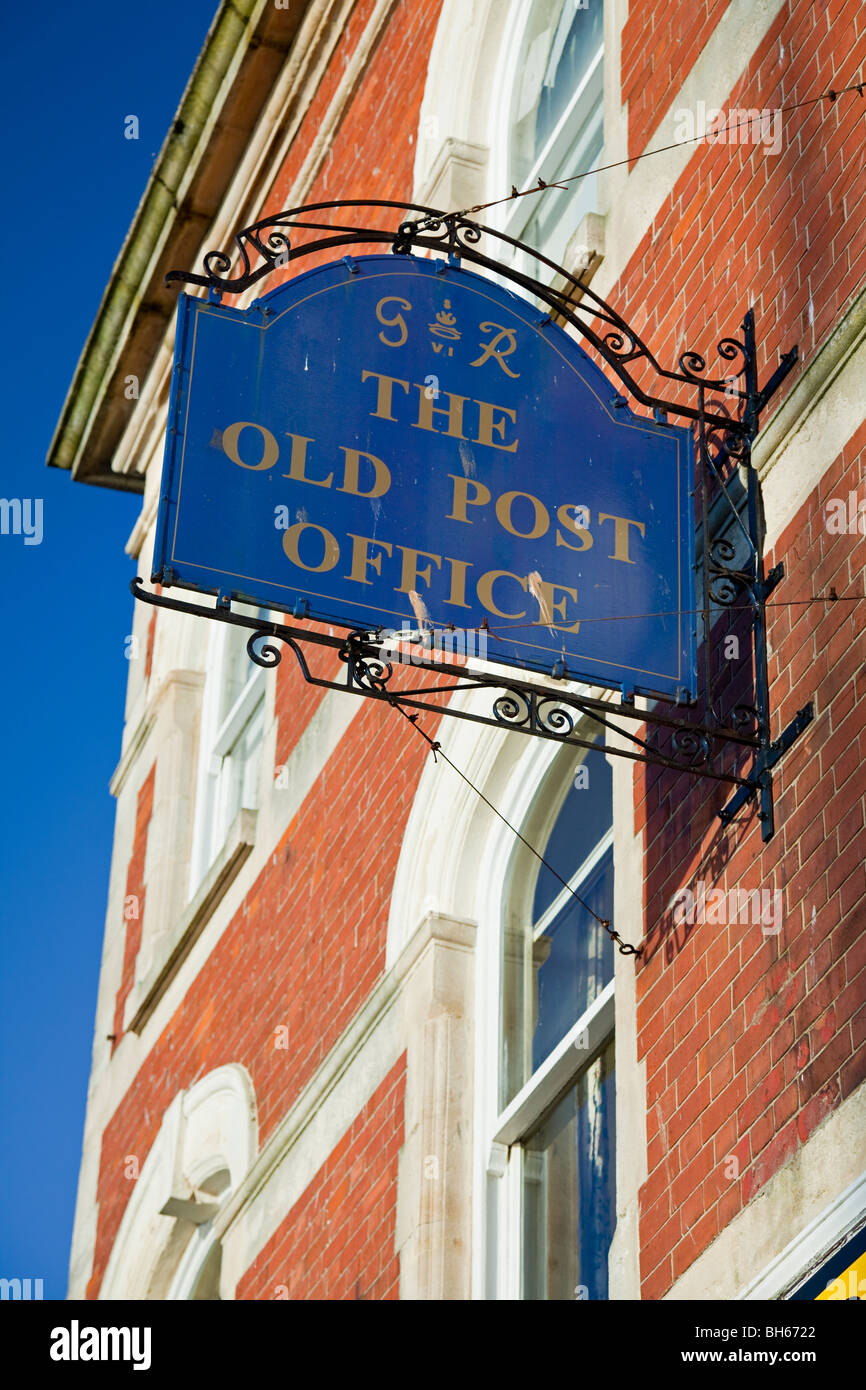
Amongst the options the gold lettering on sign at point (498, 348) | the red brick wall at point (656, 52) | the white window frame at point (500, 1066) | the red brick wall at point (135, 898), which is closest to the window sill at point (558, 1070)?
the white window frame at point (500, 1066)

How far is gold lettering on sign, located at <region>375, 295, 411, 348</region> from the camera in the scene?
6.71 m

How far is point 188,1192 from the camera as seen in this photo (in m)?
10.9

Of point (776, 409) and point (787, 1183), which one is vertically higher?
point (776, 409)

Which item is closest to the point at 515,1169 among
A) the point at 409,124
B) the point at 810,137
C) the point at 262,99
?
the point at 810,137

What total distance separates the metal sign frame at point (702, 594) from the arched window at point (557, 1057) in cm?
66

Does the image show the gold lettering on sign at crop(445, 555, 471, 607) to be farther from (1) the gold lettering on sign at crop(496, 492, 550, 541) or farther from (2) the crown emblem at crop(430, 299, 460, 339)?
(2) the crown emblem at crop(430, 299, 460, 339)

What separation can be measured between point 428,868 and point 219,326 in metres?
2.77

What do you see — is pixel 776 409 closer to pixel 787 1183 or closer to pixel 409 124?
pixel 787 1183

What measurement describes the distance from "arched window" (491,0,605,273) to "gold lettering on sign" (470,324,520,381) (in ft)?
8.33

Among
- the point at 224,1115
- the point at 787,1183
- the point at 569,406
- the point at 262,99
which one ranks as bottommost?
the point at 787,1183

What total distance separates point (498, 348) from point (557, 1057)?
7.50 feet

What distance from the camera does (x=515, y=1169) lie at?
25.7 feet

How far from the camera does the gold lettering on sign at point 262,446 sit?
629 centimetres
